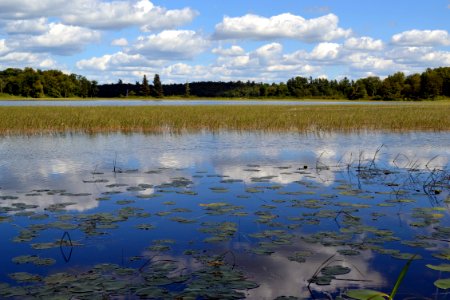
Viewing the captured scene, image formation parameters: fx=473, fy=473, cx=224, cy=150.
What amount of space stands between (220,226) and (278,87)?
12951cm

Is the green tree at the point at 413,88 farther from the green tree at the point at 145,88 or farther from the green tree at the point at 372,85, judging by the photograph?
the green tree at the point at 145,88

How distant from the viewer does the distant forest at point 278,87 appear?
327ft

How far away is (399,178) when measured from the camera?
10984 mm

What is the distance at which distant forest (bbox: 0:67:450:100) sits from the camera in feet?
327

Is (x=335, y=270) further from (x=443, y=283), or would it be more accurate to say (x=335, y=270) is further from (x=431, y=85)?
(x=431, y=85)

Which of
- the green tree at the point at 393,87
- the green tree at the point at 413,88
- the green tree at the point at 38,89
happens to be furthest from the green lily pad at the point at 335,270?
the green tree at the point at 38,89

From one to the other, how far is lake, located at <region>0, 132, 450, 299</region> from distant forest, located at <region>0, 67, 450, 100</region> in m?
93.2

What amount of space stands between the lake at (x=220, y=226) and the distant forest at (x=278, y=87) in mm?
93212

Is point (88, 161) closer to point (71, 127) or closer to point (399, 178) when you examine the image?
point (399, 178)

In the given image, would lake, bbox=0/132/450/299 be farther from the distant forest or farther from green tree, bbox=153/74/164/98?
green tree, bbox=153/74/164/98

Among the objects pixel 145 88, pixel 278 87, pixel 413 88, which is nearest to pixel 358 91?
pixel 413 88

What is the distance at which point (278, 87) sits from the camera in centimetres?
13412

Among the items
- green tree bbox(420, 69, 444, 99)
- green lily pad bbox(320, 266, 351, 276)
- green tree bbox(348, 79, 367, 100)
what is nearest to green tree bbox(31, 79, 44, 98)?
green tree bbox(348, 79, 367, 100)

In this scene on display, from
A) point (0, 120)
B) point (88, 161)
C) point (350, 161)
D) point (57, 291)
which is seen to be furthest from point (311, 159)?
point (0, 120)
